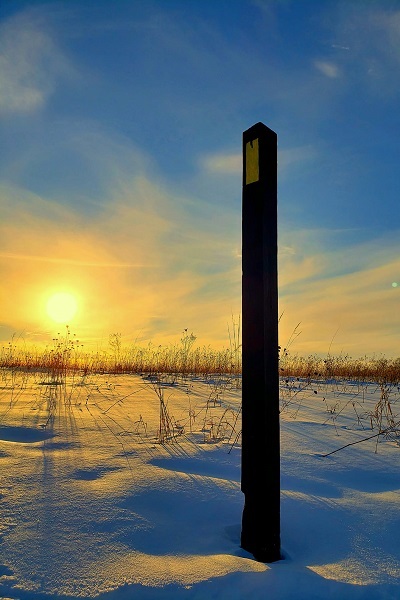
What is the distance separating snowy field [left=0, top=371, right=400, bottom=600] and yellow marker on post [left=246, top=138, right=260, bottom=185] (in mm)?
1390

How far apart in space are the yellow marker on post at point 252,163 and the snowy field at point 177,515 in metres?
1.39

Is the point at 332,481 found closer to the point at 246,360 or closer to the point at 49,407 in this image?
the point at 246,360

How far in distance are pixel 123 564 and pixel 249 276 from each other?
1.06 m

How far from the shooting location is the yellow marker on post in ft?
5.36

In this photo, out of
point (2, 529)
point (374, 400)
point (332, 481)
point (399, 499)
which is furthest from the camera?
point (374, 400)

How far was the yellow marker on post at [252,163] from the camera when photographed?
5.36 feet

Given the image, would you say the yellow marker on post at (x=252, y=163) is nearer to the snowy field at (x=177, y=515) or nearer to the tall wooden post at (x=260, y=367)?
the tall wooden post at (x=260, y=367)

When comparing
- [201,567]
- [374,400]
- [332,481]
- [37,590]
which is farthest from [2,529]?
[374,400]

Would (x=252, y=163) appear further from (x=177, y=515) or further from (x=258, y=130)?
(x=177, y=515)

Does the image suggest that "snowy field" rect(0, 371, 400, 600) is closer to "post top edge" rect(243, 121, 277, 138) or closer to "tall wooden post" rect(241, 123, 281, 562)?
Result: "tall wooden post" rect(241, 123, 281, 562)

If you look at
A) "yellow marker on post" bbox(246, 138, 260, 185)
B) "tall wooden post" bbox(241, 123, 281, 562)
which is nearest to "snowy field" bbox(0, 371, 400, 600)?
"tall wooden post" bbox(241, 123, 281, 562)

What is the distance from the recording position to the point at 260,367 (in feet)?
4.93

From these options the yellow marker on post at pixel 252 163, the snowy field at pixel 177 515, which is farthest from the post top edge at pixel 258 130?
the snowy field at pixel 177 515

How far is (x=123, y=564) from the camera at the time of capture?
1279mm
